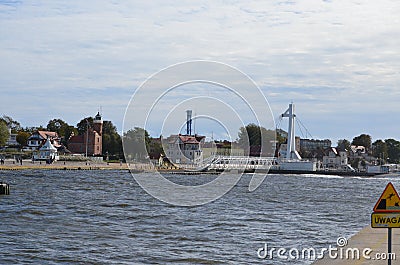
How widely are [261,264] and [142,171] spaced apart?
9730 centimetres

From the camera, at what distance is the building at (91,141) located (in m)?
163

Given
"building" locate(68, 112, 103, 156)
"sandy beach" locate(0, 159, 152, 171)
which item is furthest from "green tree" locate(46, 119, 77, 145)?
"sandy beach" locate(0, 159, 152, 171)

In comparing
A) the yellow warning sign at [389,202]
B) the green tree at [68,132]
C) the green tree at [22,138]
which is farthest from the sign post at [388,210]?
the green tree at [68,132]

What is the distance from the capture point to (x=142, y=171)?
384 ft

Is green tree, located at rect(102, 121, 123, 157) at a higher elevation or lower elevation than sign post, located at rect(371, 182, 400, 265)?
higher

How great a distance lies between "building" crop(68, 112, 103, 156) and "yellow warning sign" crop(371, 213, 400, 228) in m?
151

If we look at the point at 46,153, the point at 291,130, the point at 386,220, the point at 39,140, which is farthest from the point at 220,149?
the point at 386,220

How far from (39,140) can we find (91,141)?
14.0 metres

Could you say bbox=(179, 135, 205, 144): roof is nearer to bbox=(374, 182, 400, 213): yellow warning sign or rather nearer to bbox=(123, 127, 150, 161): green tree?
bbox=(123, 127, 150, 161): green tree

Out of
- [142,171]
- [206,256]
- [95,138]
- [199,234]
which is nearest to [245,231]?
[199,234]

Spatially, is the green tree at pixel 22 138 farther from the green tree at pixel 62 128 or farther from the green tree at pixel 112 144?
the green tree at pixel 112 144

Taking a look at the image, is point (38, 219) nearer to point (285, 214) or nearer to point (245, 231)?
point (245, 231)

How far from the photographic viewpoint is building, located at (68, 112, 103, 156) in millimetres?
163250

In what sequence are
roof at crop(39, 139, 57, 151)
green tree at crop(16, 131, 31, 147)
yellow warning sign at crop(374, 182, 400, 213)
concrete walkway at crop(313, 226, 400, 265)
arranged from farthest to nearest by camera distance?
green tree at crop(16, 131, 31, 147) → roof at crop(39, 139, 57, 151) → concrete walkway at crop(313, 226, 400, 265) → yellow warning sign at crop(374, 182, 400, 213)
